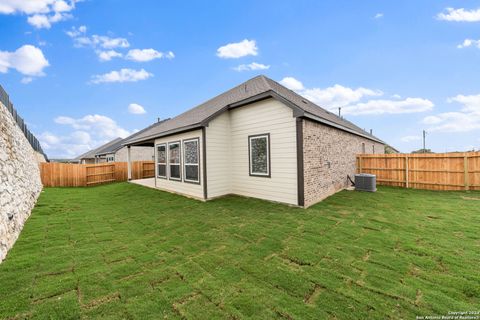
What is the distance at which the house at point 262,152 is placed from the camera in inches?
272

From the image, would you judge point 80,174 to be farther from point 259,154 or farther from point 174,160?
point 259,154

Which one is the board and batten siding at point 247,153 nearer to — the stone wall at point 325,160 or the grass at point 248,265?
the stone wall at point 325,160

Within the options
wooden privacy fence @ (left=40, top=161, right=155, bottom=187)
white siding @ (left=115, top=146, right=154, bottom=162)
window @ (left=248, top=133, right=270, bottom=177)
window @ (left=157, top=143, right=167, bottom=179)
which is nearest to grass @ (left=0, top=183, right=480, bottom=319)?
window @ (left=248, top=133, right=270, bottom=177)

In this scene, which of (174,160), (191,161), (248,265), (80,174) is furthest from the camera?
(80,174)

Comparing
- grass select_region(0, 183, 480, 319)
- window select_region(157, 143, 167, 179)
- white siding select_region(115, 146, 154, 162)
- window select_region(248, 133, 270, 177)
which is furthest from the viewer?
white siding select_region(115, 146, 154, 162)

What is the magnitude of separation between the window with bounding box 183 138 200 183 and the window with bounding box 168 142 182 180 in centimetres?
60

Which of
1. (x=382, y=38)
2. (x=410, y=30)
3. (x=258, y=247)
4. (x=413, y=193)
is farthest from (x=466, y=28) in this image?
(x=258, y=247)

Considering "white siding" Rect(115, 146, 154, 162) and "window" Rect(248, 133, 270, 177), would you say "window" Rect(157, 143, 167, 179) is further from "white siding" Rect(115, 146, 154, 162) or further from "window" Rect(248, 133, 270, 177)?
"white siding" Rect(115, 146, 154, 162)

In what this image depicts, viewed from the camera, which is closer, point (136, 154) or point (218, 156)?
point (218, 156)

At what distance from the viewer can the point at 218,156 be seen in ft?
28.0

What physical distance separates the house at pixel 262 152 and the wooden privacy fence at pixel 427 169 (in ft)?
9.47

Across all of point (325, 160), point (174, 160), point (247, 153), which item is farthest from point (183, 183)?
point (325, 160)

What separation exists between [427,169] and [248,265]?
11705mm

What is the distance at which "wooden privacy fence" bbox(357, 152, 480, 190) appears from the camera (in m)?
9.30
